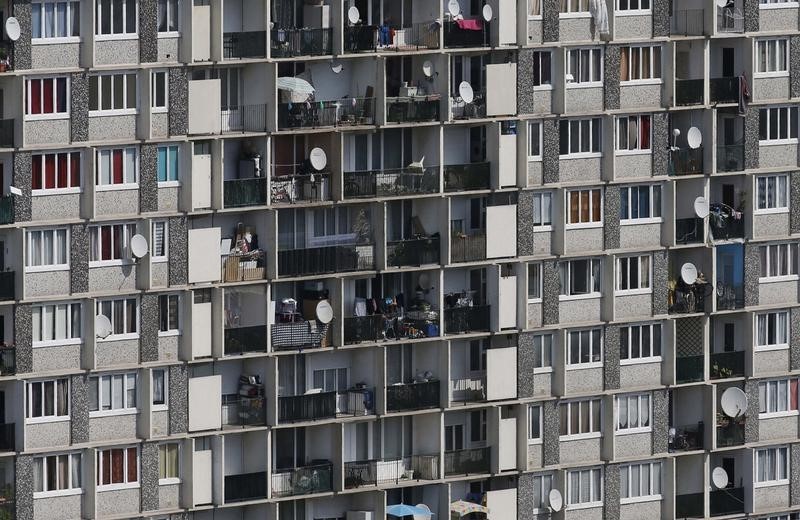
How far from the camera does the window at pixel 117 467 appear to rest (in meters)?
147

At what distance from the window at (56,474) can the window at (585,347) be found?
→ 76.5 feet

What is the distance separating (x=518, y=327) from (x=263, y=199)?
13.6 meters

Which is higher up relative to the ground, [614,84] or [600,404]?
[614,84]

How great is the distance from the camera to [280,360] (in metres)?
152

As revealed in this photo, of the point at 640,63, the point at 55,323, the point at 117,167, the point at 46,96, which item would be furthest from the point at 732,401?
the point at 46,96

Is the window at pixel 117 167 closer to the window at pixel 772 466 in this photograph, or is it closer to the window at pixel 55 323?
the window at pixel 55 323

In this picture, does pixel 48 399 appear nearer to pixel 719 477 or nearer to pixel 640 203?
pixel 640 203

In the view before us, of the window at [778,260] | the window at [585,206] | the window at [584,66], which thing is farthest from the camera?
the window at [778,260]

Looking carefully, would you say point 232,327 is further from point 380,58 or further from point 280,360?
point 380,58

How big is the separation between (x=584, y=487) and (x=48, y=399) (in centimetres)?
2606

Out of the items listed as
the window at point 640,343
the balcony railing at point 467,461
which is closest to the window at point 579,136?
the window at point 640,343

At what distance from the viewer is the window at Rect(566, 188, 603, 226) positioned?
518ft

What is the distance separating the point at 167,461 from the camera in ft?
488

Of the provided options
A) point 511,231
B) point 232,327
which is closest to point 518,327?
point 511,231
